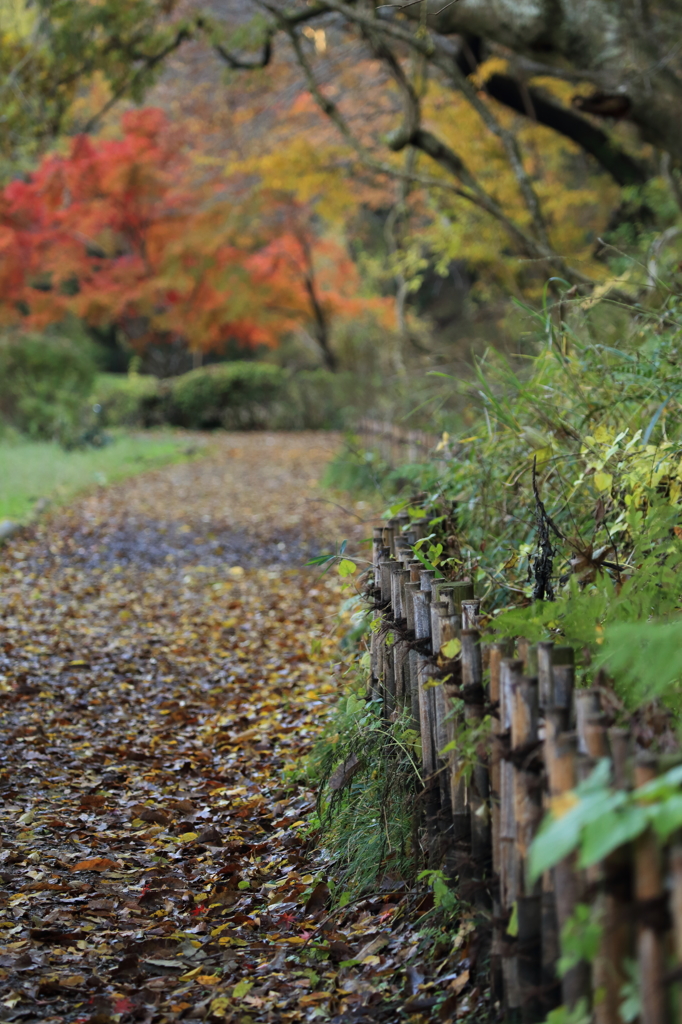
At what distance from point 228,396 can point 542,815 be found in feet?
62.3

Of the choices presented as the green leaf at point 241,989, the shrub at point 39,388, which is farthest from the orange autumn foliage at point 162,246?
the green leaf at point 241,989

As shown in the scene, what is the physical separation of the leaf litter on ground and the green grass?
99.6 inches

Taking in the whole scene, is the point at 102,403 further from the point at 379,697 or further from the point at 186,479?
the point at 379,697

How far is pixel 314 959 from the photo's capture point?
8.27ft

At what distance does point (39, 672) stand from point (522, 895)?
3.76 metres

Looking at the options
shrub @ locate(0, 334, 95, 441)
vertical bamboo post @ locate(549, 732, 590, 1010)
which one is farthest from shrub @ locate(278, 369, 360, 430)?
vertical bamboo post @ locate(549, 732, 590, 1010)

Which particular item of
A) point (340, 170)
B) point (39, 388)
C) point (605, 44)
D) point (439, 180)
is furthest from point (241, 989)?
point (39, 388)

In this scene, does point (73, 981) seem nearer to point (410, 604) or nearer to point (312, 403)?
point (410, 604)

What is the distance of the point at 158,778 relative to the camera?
12.7 feet

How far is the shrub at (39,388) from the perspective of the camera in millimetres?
14883

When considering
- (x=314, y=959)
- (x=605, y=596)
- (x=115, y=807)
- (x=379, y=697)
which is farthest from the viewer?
(x=115, y=807)

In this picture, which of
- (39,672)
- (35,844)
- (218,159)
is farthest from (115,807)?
(218,159)

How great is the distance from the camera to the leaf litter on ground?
2.39 meters

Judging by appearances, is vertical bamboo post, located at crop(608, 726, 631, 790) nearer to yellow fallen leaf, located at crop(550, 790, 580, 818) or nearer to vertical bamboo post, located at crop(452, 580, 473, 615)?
yellow fallen leaf, located at crop(550, 790, 580, 818)
